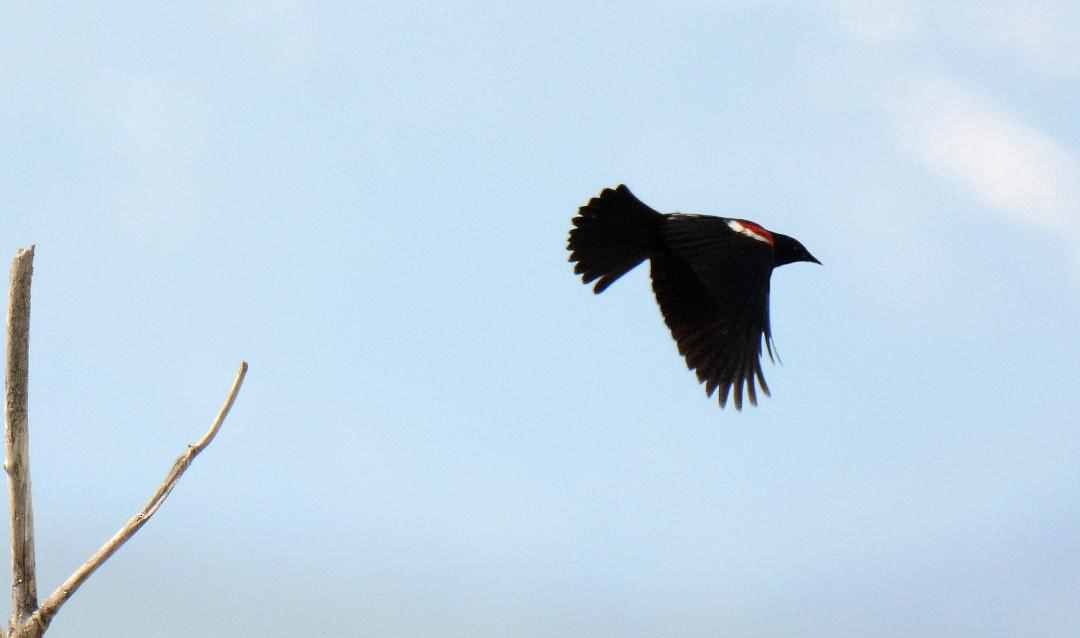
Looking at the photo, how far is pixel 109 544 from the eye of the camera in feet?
12.7

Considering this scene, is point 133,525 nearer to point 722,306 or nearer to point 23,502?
point 23,502

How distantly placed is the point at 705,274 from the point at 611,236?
815 millimetres

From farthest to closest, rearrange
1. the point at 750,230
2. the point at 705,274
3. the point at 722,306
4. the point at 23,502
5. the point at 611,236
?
the point at 611,236 → the point at 750,230 → the point at 722,306 → the point at 705,274 → the point at 23,502

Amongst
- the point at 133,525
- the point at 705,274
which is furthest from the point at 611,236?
the point at 133,525

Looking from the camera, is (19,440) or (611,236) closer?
(19,440)

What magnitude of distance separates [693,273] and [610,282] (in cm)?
62

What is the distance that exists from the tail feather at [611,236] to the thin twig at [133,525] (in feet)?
14.9

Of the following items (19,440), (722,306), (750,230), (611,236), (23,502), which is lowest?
(23,502)

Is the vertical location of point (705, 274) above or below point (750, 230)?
below

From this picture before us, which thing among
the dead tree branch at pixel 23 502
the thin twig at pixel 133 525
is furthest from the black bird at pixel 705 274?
the dead tree branch at pixel 23 502

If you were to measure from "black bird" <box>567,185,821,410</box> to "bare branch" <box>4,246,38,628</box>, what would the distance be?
15.5 feet

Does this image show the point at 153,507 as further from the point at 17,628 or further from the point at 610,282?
the point at 610,282

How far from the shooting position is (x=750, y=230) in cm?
825

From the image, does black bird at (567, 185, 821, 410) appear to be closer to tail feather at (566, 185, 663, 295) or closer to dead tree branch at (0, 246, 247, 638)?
tail feather at (566, 185, 663, 295)
